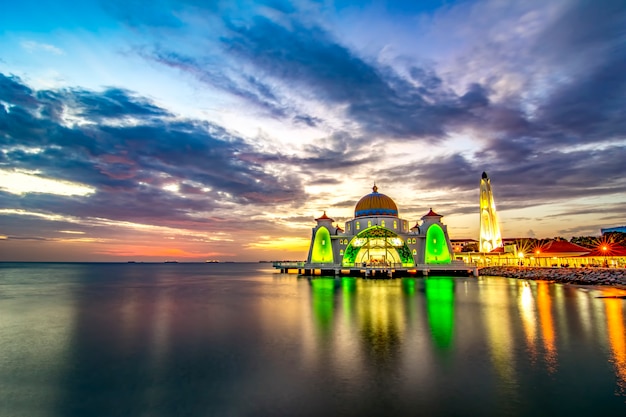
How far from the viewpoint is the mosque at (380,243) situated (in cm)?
6594

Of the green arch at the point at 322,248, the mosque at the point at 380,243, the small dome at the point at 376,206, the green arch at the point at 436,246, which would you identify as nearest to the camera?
the mosque at the point at 380,243

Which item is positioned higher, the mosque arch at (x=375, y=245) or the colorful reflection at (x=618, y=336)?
the mosque arch at (x=375, y=245)

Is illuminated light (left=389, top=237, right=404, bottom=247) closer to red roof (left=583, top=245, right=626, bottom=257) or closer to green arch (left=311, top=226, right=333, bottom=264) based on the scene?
green arch (left=311, top=226, right=333, bottom=264)

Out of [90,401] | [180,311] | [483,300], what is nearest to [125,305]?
[180,311]

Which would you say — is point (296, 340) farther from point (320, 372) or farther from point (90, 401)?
point (90, 401)

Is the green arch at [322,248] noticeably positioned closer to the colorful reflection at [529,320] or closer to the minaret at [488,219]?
the colorful reflection at [529,320]

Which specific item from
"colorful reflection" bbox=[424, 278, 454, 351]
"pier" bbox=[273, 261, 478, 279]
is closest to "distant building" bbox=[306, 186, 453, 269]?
"pier" bbox=[273, 261, 478, 279]

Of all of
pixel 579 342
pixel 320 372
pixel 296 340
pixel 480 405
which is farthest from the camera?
pixel 296 340

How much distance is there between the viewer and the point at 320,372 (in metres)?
13.9

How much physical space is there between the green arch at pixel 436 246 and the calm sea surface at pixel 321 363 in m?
39.0

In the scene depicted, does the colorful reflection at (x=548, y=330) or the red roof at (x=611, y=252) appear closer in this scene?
the colorful reflection at (x=548, y=330)

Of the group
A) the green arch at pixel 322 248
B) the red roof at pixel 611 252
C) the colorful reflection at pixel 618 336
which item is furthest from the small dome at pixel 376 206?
the colorful reflection at pixel 618 336

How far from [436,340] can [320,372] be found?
300 inches

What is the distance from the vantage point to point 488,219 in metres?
88.6
